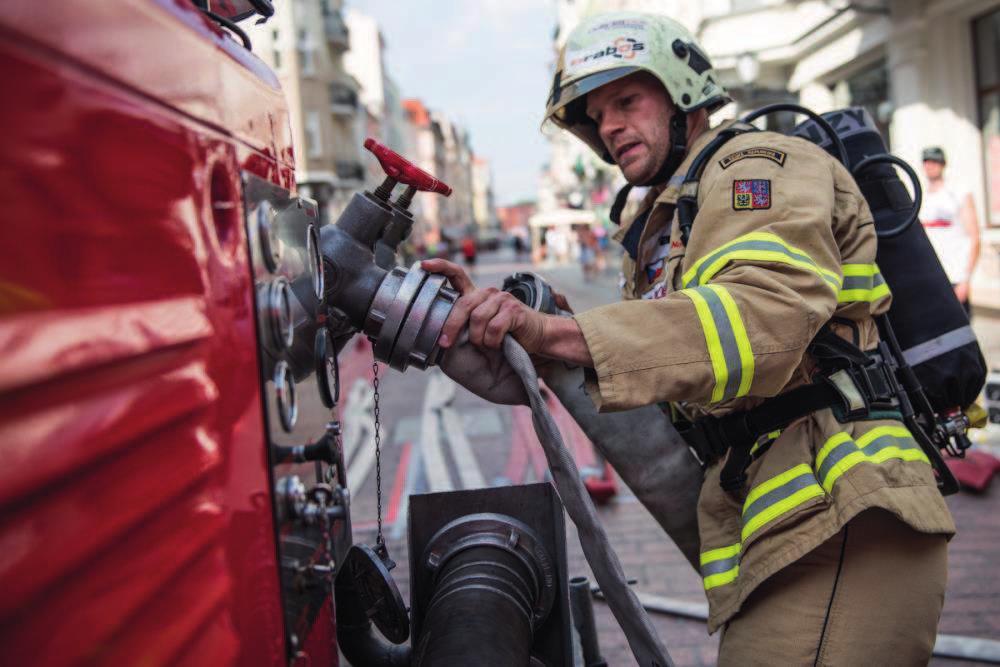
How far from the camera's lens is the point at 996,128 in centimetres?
1006

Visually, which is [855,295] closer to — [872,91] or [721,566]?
[721,566]

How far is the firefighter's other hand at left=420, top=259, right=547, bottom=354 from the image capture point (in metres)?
1.70

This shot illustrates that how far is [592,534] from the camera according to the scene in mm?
1622

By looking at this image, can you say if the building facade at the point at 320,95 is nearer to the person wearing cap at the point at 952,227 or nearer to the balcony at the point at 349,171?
the balcony at the point at 349,171

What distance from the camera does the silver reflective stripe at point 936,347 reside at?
6.59 ft

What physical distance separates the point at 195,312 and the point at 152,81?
26 centimetres

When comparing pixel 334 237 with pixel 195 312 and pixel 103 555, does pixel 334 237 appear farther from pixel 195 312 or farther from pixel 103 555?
pixel 103 555

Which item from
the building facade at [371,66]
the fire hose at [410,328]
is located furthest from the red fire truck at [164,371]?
the building facade at [371,66]

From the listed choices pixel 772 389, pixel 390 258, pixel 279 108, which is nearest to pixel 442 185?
pixel 390 258

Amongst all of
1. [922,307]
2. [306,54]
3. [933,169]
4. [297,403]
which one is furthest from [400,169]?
[306,54]

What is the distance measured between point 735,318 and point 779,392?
0.31 m

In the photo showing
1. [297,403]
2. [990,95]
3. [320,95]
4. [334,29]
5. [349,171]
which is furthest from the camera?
Result: [349,171]

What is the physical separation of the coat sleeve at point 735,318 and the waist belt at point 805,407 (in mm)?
223

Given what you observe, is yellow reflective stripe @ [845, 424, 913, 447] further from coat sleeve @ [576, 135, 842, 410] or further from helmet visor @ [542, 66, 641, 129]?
helmet visor @ [542, 66, 641, 129]
